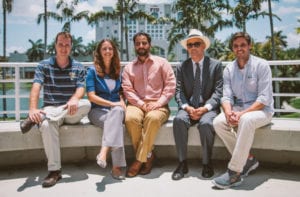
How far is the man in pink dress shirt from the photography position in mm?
4031

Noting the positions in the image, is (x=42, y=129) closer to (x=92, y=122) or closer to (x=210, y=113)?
(x=92, y=122)

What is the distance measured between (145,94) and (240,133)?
4.70ft

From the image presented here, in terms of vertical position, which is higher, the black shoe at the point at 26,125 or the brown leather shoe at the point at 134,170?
the black shoe at the point at 26,125

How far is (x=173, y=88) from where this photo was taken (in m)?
4.44

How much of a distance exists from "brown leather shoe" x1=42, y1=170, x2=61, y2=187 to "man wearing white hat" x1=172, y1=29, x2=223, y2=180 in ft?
4.90

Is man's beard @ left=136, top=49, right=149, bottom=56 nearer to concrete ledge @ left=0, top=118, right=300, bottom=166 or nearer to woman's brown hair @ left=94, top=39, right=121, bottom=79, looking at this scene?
woman's brown hair @ left=94, top=39, right=121, bottom=79

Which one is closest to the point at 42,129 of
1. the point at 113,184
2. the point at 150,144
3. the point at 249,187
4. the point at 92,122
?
the point at 92,122

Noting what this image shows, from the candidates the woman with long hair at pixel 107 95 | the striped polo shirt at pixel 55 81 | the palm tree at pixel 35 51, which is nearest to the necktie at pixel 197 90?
the woman with long hair at pixel 107 95

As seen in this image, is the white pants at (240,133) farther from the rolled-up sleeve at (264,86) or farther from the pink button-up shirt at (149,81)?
the pink button-up shirt at (149,81)

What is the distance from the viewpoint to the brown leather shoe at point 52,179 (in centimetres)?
370

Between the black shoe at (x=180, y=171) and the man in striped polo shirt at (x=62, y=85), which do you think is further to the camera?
the man in striped polo shirt at (x=62, y=85)

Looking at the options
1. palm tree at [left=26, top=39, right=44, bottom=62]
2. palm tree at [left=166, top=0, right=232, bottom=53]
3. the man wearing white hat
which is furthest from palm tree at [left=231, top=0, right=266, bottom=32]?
palm tree at [left=26, top=39, right=44, bottom=62]

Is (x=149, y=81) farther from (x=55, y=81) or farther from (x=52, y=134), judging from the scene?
(x=52, y=134)

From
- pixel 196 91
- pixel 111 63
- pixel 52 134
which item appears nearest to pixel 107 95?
pixel 111 63
